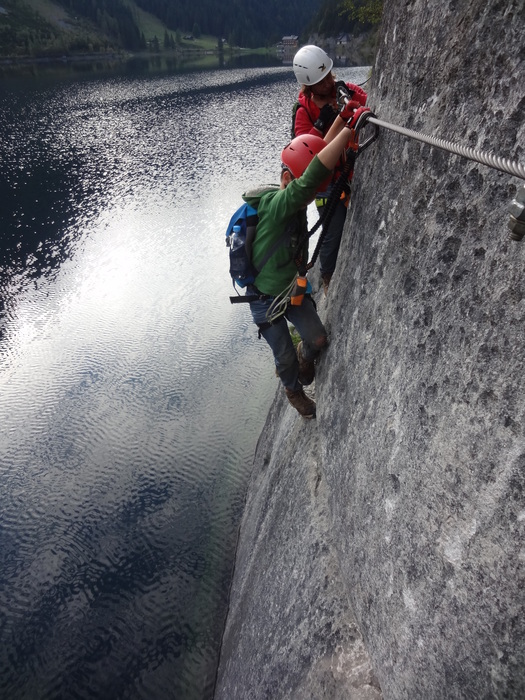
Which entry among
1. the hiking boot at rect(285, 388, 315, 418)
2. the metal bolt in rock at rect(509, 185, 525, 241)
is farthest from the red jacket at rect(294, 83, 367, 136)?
the metal bolt in rock at rect(509, 185, 525, 241)

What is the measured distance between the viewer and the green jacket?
4.43 meters

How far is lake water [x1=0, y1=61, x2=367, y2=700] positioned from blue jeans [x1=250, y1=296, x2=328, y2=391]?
20.0ft

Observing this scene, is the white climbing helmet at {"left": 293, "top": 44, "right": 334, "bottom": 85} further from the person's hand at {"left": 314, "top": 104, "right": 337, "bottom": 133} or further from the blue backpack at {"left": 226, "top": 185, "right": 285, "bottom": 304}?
the blue backpack at {"left": 226, "top": 185, "right": 285, "bottom": 304}

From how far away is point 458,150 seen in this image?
253cm

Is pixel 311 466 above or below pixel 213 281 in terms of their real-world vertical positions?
above

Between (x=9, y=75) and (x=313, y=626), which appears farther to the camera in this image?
(x=9, y=75)

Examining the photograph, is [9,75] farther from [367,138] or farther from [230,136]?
[367,138]

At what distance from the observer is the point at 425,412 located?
3240mm

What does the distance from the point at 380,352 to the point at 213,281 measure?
18.5 meters

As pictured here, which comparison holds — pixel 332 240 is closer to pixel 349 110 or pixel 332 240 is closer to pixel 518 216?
pixel 349 110

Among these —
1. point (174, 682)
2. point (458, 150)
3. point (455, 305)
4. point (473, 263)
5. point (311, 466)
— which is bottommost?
point (174, 682)

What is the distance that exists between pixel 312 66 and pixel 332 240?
2178mm

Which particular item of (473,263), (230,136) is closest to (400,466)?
(473,263)

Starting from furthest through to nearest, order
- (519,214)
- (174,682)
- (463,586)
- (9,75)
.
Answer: (9,75) < (174,682) < (463,586) < (519,214)
